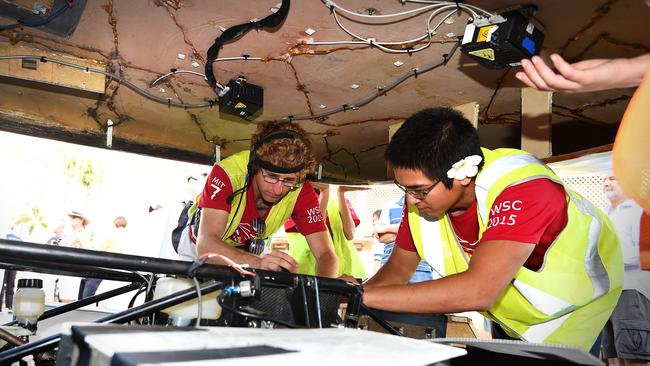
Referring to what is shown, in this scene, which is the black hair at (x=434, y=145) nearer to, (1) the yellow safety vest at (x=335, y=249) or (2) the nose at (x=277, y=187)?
(2) the nose at (x=277, y=187)

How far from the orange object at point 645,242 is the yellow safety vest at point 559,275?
1293 mm

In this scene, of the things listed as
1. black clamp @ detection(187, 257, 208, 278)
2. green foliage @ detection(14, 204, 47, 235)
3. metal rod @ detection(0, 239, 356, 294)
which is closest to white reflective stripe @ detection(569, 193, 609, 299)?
metal rod @ detection(0, 239, 356, 294)

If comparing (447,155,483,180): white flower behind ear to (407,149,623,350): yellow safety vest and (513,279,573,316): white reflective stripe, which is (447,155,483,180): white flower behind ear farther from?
(513,279,573,316): white reflective stripe

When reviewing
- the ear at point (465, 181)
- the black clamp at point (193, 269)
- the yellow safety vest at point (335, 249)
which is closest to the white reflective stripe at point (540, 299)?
the ear at point (465, 181)

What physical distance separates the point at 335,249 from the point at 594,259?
2616mm

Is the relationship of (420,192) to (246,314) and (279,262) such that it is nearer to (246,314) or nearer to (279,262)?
(279,262)

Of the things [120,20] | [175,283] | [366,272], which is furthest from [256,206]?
[366,272]

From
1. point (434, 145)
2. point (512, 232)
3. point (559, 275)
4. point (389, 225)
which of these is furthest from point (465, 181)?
point (389, 225)

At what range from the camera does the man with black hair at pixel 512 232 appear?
158 centimetres

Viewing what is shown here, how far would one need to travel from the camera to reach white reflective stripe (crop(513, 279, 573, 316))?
1729 mm

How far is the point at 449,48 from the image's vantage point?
324 centimetres

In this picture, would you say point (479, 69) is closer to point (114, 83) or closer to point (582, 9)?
point (582, 9)

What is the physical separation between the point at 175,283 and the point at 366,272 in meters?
3.79

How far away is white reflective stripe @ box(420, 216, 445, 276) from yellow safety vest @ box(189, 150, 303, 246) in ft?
3.10
